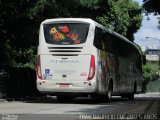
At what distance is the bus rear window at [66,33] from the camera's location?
26688 millimetres

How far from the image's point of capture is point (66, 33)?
26812mm

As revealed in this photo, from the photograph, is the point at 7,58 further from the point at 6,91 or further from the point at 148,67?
the point at 148,67

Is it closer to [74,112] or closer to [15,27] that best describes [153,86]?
[15,27]

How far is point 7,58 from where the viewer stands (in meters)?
33.2

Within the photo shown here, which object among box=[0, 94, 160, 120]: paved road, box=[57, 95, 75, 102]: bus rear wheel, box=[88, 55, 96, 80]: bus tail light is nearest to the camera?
box=[0, 94, 160, 120]: paved road

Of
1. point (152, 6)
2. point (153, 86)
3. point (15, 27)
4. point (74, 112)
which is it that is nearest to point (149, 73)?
point (153, 86)

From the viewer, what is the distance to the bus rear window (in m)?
26.7

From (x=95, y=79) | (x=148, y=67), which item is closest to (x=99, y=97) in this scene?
(x=95, y=79)

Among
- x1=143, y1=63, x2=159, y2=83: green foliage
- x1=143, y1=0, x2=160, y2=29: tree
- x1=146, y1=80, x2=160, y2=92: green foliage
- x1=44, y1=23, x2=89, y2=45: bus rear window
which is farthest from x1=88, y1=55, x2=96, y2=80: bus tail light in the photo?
x1=146, y1=80, x2=160, y2=92: green foliage

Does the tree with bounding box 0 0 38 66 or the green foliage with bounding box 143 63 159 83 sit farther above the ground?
the tree with bounding box 0 0 38 66

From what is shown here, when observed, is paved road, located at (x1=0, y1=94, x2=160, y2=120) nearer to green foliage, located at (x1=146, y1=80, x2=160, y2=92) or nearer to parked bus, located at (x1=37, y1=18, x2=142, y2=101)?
parked bus, located at (x1=37, y1=18, x2=142, y2=101)

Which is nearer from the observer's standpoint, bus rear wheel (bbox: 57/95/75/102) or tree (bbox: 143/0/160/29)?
tree (bbox: 143/0/160/29)

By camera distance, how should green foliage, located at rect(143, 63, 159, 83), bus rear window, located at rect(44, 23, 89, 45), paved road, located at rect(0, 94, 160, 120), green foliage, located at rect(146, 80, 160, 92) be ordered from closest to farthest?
paved road, located at rect(0, 94, 160, 120) → bus rear window, located at rect(44, 23, 89, 45) → green foliage, located at rect(143, 63, 159, 83) → green foliage, located at rect(146, 80, 160, 92)

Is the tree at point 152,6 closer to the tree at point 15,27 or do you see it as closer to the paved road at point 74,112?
the paved road at point 74,112
